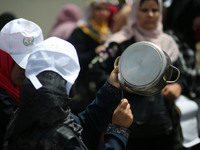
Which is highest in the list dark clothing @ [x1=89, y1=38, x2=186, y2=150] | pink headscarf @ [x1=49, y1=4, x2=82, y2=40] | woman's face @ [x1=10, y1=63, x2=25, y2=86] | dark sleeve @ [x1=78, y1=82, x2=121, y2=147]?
woman's face @ [x1=10, y1=63, x2=25, y2=86]

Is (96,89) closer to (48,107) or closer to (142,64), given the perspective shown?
(142,64)

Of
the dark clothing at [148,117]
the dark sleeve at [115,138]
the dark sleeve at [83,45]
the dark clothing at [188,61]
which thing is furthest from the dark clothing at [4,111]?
the dark clothing at [188,61]

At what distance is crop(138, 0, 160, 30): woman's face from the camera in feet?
7.25

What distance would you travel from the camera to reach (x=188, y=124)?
6.84 ft

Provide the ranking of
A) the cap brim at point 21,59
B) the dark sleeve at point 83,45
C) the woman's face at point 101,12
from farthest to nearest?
the woman's face at point 101,12
the dark sleeve at point 83,45
the cap brim at point 21,59

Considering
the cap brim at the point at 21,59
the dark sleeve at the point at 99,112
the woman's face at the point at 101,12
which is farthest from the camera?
the woman's face at the point at 101,12

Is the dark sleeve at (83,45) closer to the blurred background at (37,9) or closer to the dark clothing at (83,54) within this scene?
the dark clothing at (83,54)

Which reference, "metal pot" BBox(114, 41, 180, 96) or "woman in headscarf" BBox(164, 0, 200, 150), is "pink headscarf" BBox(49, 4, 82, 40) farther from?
"metal pot" BBox(114, 41, 180, 96)

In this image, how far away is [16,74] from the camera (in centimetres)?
163

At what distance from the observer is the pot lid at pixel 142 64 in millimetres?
1316

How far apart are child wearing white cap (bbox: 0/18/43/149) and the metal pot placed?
21.2 inches

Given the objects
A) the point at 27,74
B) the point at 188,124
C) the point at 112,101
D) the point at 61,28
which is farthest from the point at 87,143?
the point at 61,28

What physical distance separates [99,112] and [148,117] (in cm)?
64

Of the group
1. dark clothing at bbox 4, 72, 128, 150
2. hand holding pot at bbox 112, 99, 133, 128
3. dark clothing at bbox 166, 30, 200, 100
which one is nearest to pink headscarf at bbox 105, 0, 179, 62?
dark clothing at bbox 166, 30, 200, 100
